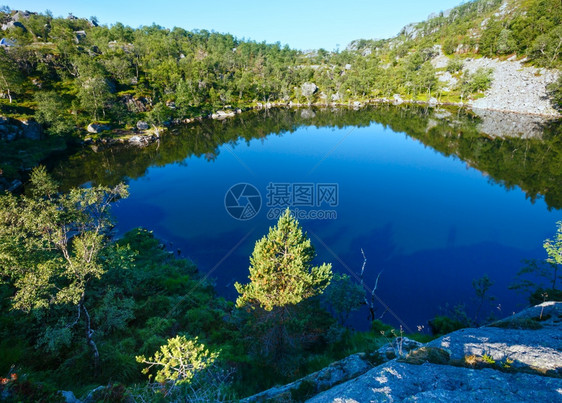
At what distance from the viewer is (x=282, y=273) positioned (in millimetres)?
19828

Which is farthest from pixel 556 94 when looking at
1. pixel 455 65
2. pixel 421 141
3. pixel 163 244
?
pixel 163 244

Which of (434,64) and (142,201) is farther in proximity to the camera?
(434,64)

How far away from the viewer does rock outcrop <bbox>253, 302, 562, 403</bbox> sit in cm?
837

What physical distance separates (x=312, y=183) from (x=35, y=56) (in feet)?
481

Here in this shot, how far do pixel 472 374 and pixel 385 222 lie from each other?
36753mm

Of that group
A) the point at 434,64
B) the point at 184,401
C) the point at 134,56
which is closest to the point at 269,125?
the point at 134,56

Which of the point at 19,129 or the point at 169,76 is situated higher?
the point at 169,76

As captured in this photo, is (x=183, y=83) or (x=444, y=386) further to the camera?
(x=183, y=83)

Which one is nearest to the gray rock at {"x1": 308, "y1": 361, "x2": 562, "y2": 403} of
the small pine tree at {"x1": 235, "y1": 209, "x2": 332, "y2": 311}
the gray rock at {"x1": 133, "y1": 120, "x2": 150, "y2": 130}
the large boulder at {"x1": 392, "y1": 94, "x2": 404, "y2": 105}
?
the small pine tree at {"x1": 235, "y1": 209, "x2": 332, "y2": 311}

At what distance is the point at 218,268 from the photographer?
34.3m

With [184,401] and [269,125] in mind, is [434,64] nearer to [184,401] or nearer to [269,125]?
[269,125]

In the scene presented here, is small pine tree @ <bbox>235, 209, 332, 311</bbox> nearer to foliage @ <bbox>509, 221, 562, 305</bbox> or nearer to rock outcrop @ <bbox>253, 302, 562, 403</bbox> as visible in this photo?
rock outcrop @ <bbox>253, 302, 562, 403</bbox>

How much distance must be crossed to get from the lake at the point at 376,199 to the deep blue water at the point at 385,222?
0.21m

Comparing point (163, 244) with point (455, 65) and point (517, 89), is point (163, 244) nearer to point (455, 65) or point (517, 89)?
point (517, 89)
